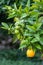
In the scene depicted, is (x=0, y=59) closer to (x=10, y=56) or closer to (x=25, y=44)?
(x=10, y=56)

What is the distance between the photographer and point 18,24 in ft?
9.12

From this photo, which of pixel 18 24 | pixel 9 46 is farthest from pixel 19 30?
pixel 9 46

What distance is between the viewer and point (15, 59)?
5.05m

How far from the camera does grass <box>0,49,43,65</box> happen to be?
4695 millimetres

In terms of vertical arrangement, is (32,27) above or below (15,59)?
above

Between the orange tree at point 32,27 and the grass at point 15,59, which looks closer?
the orange tree at point 32,27

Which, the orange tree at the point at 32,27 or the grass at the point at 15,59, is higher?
the orange tree at the point at 32,27

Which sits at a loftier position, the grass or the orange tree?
the orange tree

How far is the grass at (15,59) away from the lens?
4695 mm

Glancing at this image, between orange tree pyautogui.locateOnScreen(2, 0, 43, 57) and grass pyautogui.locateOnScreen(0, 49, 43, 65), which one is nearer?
orange tree pyautogui.locateOnScreen(2, 0, 43, 57)

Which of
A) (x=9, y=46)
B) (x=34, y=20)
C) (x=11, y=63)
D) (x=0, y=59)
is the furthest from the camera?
(x=9, y=46)

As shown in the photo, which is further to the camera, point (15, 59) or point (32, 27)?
point (15, 59)

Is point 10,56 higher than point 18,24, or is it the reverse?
point 18,24

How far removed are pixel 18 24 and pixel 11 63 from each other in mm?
1976
